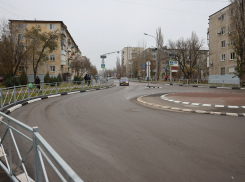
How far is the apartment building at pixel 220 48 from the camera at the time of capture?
114 ft

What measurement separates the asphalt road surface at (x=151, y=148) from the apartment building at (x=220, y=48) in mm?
31240

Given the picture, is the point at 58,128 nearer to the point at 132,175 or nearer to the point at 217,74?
Result: the point at 132,175

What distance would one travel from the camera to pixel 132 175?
336 centimetres

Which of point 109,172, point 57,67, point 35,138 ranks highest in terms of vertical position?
point 57,67

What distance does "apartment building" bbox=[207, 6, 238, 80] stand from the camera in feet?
114

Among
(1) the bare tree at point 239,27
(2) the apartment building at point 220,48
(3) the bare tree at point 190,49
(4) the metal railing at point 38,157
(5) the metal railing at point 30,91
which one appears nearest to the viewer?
(4) the metal railing at point 38,157

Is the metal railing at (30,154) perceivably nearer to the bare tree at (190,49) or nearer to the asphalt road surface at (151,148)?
the asphalt road surface at (151,148)

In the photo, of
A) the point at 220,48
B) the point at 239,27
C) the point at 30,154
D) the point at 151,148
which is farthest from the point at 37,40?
the point at 30,154

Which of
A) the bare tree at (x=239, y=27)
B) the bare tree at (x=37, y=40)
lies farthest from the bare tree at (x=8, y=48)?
the bare tree at (x=239, y=27)

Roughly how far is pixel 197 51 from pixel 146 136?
4278 centimetres

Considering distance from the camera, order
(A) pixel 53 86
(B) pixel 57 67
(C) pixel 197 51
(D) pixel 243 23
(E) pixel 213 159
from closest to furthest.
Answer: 1. (E) pixel 213 159
2. (A) pixel 53 86
3. (D) pixel 243 23
4. (C) pixel 197 51
5. (B) pixel 57 67

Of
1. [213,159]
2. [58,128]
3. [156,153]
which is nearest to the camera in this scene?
[213,159]

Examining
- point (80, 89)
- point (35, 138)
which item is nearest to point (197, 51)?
point (80, 89)

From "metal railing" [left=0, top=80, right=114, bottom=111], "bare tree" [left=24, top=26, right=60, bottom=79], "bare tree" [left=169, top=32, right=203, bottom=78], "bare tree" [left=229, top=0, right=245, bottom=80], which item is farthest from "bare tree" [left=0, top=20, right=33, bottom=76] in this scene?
"bare tree" [left=229, top=0, right=245, bottom=80]
